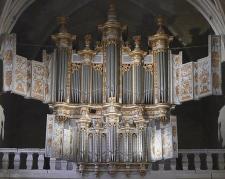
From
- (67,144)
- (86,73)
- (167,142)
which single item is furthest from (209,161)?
(86,73)

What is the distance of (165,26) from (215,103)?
3.55m

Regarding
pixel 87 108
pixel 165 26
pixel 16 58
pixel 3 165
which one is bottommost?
pixel 3 165

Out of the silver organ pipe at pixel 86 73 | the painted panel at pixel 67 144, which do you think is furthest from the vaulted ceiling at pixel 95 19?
the painted panel at pixel 67 144

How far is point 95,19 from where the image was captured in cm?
2442

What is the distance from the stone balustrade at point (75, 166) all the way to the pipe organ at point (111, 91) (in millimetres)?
445

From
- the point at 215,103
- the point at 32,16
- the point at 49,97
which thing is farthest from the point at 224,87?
the point at 32,16

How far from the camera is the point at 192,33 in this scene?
78.1 feet

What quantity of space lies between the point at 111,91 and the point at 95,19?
15.4 ft

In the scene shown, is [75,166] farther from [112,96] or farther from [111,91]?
[111,91]

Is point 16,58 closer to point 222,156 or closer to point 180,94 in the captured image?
point 180,94

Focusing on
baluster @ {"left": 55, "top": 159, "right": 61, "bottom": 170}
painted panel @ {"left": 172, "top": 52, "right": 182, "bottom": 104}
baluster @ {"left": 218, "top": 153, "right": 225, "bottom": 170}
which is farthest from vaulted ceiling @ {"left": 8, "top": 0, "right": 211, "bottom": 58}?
baluster @ {"left": 218, "top": 153, "right": 225, "bottom": 170}

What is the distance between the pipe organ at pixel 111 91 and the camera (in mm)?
20203

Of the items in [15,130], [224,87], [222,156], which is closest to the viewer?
[222,156]

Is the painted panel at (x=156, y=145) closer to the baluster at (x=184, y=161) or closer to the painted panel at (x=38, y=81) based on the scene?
the baluster at (x=184, y=161)
